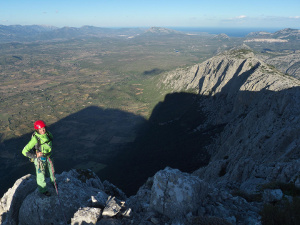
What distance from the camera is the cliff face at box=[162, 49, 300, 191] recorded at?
24422 millimetres

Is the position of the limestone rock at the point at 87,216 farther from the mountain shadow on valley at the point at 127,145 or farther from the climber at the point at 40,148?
the mountain shadow on valley at the point at 127,145

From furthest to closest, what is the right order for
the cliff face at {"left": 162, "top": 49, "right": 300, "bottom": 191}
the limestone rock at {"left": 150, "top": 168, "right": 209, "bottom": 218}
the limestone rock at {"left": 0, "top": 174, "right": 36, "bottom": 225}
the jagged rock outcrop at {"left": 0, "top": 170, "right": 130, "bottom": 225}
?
the cliff face at {"left": 162, "top": 49, "right": 300, "bottom": 191} < the limestone rock at {"left": 0, "top": 174, "right": 36, "bottom": 225} < the jagged rock outcrop at {"left": 0, "top": 170, "right": 130, "bottom": 225} < the limestone rock at {"left": 150, "top": 168, "right": 209, "bottom": 218}

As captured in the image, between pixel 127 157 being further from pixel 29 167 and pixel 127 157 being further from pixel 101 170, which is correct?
pixel 29 167

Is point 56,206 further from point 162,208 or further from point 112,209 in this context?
point 162,208

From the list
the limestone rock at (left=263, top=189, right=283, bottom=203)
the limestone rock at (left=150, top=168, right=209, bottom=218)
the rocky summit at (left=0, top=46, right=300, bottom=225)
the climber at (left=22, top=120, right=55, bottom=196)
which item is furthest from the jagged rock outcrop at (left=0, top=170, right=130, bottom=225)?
the limestone rock at (left=263, top=189, right=283, bottom=203)

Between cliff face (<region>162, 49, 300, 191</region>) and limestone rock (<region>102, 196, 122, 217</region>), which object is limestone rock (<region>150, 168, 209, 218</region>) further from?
cliff face (<region>162, 49, 300, 191</region>)

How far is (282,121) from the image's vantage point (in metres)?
36.3

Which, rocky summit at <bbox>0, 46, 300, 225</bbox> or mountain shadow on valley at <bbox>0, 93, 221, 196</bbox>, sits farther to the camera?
mountain shadow on valley at <bbox>0, 93, 221, 196</bbox>

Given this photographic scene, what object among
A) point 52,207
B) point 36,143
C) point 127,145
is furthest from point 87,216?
point 127,145

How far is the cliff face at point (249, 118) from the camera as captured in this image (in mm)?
24422

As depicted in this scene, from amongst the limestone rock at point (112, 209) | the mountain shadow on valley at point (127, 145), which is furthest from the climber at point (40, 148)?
the mountain shadow on valley at point (127, 145)

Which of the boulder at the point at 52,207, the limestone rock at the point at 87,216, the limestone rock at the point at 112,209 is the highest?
the limestone rock at the point at 112,209

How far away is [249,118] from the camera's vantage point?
4922 centimetres

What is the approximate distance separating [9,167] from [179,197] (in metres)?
93.1
